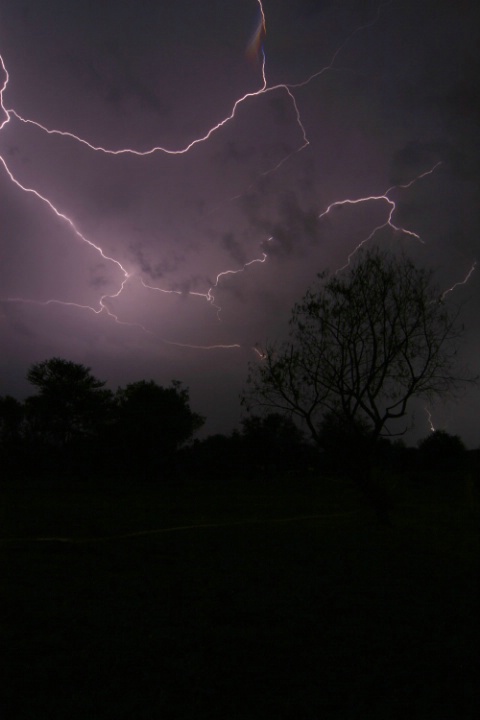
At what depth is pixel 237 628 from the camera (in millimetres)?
5438

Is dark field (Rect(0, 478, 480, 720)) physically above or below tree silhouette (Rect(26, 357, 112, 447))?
below

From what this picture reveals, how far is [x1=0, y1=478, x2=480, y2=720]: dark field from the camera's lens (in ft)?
12.4

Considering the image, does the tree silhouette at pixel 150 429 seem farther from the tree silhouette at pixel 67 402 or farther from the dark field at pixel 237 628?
the dark field at pixel 237 628

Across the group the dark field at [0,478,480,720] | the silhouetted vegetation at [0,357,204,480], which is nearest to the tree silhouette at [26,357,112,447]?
the silhouetted vegetation at [0,357,204,480]

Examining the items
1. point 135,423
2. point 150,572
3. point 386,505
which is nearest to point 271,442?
point 135,423

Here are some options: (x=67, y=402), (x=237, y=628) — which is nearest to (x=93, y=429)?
(x=67, y=402)

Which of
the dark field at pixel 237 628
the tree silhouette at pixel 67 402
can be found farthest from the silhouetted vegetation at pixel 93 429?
the dark field at pixel 237 628

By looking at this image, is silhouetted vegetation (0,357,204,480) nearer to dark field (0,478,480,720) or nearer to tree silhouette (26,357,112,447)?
tree silhouette (26,357,112,447)

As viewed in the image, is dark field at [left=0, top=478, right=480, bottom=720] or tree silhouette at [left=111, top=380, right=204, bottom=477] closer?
dark field at [left=0, top=478, right=480, bottom=720]

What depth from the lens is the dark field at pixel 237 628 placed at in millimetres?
3791

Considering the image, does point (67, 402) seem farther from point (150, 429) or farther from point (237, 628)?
point (237, 628)

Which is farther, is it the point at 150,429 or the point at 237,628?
the point at 150,429

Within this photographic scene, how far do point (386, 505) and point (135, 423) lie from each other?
32.7 metres

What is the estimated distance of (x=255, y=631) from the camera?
17.6 feet
